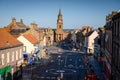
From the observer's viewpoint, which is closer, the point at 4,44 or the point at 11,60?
the point at 4,44

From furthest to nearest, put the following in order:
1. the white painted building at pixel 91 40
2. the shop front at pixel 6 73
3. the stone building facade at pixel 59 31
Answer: the stone building facade at pixel 59 31 < the white painted building at pixel 91 40 < the shop front at pixel 6 73

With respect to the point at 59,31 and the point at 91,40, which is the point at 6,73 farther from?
the point at 59,31

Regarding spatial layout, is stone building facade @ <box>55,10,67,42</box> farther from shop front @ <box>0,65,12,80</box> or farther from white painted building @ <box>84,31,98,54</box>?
shop front @ <box>0,65,12,80</box>

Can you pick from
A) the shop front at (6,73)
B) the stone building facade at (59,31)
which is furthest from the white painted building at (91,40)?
the stone building facade at (59,31)

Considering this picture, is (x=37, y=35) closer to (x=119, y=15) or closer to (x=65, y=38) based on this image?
(x=119, y=15)

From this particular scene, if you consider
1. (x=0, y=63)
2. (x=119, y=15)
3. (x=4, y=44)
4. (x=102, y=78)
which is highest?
(x=119, y=15)

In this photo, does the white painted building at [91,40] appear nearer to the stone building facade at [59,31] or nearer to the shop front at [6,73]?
the shop front at [6,73]

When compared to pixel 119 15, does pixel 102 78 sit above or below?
below

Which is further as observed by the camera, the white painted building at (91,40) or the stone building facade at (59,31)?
the stone building facade at (59,31)

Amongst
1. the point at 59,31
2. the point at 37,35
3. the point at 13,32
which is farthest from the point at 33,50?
the point at 59,31

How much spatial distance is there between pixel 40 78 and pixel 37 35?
4162cm

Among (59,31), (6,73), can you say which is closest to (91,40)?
(6,73)

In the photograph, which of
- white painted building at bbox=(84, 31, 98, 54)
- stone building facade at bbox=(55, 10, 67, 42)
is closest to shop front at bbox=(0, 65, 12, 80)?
white painted building at bbox=(84, 31, 98, 54)

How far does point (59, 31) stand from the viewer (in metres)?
176
